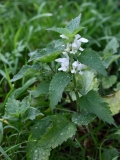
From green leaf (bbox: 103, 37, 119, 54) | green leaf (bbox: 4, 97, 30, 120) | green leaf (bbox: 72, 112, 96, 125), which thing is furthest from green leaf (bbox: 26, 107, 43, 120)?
green leaf (bbox: 103, 37, 119, 54)

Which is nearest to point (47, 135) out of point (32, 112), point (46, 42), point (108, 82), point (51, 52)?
point (32, 112)

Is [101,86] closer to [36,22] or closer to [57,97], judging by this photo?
[57,97]

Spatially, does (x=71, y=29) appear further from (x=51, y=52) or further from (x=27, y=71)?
(x=27, y=71)

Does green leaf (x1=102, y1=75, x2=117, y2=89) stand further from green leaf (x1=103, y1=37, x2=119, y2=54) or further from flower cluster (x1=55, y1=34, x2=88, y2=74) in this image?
flower cluster (x1=55, y1=34, x2=88, y2=74)

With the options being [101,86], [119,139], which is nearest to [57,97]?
[119,139]

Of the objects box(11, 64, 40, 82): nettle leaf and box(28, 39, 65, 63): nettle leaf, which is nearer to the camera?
box(28, 39, 65, 63): nettle leaf

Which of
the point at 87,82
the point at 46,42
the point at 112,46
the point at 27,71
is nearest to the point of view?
the point at 27,71
